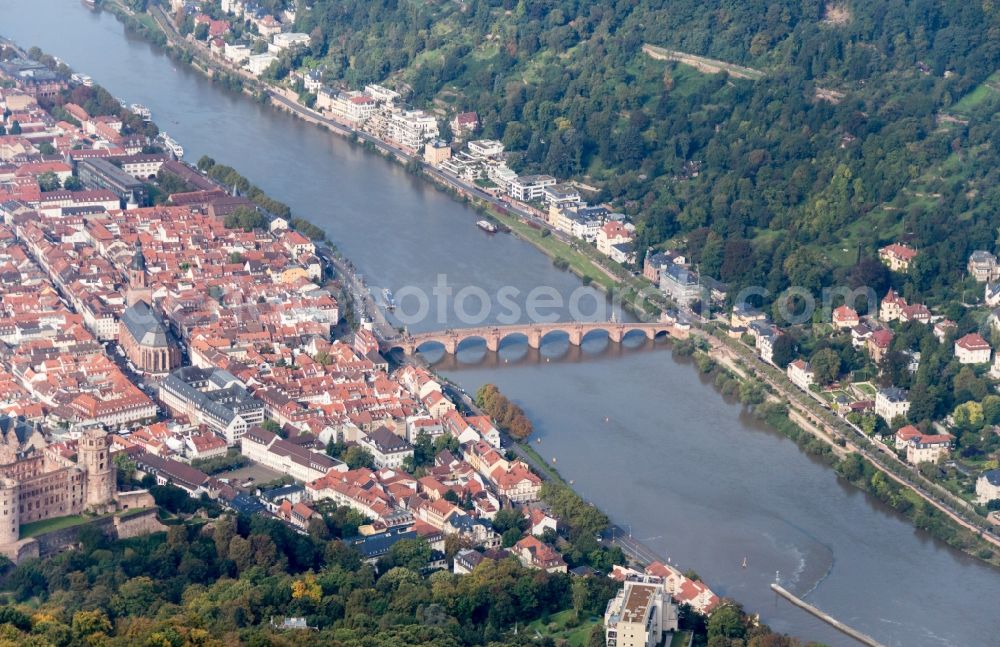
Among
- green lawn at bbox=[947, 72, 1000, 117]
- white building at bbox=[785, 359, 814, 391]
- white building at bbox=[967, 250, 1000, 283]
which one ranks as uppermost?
green lawn at bbox=[947, 72, 1000, 117]

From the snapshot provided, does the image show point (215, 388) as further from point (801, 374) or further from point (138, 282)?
point (801, 374)

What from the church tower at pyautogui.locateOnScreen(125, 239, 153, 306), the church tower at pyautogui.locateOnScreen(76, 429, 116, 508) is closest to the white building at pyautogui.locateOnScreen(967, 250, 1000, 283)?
the church tower at pyautogui.locateOnScreen(125, 239, 153, 306)

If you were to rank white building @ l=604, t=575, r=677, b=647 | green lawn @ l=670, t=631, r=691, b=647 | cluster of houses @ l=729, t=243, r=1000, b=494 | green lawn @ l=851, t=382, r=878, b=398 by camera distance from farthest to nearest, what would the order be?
1. green lawn @ l=851, t=382, r=878, b=398
2. cluster of houses @ l=729, t=243, r=1000, b=494
3. green lawn @ l=670, t=631, r=691, b=647
4. white building @ l=604, t=575, r=677, b=647

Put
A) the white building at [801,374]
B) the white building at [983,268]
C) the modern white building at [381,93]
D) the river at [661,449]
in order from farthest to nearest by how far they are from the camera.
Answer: the modern white building at [381,93], the white building at [983,268], the white building at [801,374], the river at [661,449]

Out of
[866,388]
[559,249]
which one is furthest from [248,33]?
[866,388]

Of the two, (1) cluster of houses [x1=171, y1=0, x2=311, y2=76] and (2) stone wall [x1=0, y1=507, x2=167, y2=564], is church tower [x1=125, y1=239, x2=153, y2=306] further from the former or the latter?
(1) cluster of houses [x1=171, y1=0, x2=311, y2=76]

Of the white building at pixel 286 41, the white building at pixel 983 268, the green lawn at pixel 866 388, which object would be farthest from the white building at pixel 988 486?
the white building at pixel 286 41

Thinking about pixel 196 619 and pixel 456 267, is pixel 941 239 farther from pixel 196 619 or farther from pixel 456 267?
pixel 196 619

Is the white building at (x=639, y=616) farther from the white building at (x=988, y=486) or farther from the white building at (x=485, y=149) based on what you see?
the white building at (x=485, y=149)

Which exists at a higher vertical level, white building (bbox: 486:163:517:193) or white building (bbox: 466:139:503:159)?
white building (bbox: 466:139:503:159)
